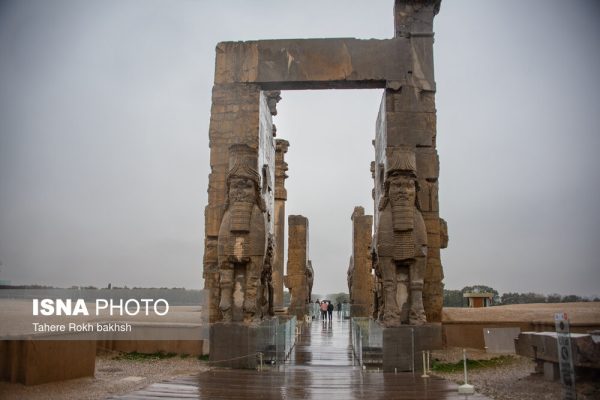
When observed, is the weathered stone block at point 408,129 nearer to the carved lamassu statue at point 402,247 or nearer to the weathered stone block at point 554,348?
the carved lamassu statue at point 402,247

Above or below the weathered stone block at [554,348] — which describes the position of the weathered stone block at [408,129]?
above

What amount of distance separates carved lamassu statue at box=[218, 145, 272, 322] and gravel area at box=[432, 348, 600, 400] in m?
3.42

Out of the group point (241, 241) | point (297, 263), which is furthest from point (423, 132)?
point (297, 263)

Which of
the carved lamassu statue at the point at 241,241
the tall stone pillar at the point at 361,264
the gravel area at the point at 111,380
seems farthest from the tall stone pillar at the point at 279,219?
the gravel area at the point at 111,380

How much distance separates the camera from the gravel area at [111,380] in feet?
21.2

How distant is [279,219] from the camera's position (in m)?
19.0

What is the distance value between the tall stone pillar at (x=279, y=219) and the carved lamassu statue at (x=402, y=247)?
8.38 metres

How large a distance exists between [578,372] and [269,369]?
4708 millimetres

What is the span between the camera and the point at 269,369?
916 centimetres

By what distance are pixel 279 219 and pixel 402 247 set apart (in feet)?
31.5

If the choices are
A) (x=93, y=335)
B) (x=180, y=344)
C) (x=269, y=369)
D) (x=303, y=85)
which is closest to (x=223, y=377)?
(x=269, y=369)

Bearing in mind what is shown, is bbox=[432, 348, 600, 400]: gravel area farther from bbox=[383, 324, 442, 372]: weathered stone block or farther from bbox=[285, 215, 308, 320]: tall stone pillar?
bbox=[285, 215, 308, 320]: tall stone pillar

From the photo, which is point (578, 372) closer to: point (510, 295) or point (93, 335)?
point (93, 335)

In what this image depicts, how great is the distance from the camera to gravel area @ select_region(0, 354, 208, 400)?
647 centimetres
